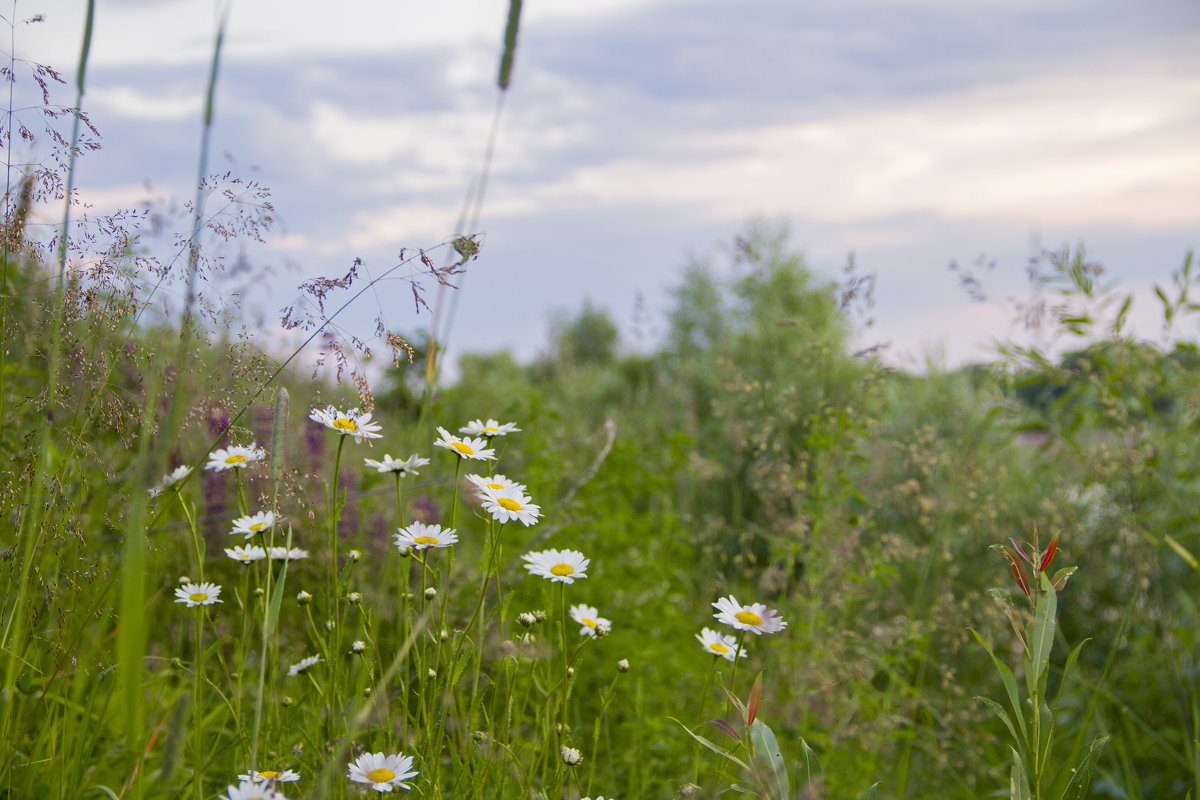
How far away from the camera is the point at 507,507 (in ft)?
4.10

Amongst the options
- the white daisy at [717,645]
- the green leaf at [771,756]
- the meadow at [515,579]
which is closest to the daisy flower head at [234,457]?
the meadow at [515,579]

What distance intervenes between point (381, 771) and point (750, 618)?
1.85 feet

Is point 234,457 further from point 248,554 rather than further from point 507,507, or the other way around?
point 507,507

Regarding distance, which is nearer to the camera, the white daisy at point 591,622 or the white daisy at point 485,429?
the white daisy at point 485,429

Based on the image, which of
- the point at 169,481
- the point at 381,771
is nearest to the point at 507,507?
the point at 381,771

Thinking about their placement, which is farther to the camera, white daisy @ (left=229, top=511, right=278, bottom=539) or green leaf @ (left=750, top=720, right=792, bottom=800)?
white daisy @ (left=229, top=511, right=278, bottom=539)

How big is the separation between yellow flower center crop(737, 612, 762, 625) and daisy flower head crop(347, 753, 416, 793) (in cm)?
51

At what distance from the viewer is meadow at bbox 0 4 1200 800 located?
1208 mm

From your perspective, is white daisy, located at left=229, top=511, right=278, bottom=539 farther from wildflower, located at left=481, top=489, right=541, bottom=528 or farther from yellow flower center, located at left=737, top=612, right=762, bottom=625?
yellow flower center, located at left=737, top=612, right=762, bottom=625

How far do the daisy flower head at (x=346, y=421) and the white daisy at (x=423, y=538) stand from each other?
0.16 meters

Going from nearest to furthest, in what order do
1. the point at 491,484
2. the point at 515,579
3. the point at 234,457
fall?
1. the point at 491,484
2. the point at 234,457
3. the point at 515,579

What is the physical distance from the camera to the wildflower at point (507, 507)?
47.2 inches

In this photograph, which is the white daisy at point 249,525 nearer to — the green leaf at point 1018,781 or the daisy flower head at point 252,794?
the daisy flower head at point 252,794

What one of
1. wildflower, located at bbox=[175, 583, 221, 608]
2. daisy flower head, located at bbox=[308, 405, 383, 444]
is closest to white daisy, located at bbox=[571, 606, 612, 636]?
daisy flower head, located at bbox=[308, 405, 383, 444]
